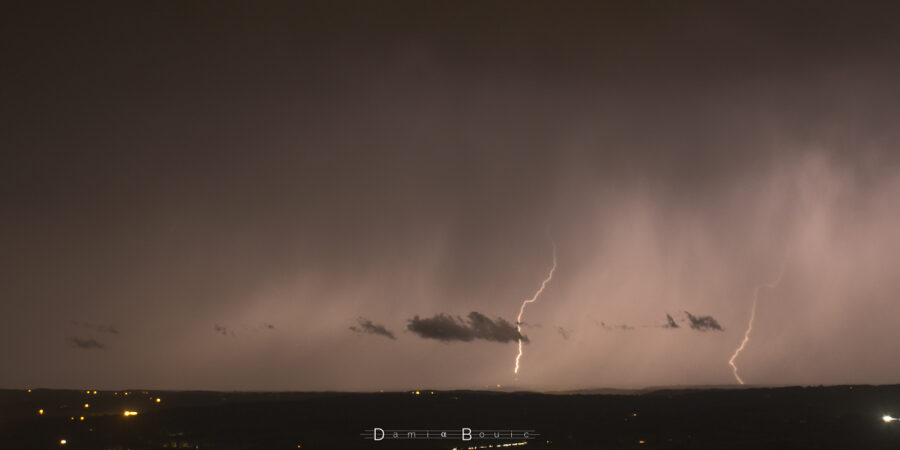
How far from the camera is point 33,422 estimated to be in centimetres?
15075

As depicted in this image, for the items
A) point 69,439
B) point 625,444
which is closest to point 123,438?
point 69,439

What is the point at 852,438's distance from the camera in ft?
316

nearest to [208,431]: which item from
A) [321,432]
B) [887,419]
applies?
[321,432]

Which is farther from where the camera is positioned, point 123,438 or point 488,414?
point 488,414

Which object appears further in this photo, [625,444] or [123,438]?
[123,438]

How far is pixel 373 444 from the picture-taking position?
379ft

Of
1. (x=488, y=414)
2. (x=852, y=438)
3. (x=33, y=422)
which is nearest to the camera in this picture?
(x=852, y=438)

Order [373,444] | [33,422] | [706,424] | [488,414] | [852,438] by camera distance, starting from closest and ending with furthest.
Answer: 1. [852,438]
2. [373,444]
3. [706,424]
4. [33,422]
5. [488,414]

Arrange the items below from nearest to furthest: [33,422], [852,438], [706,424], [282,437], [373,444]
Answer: [852,438] → [373,444] → [282,437] → [706,424] → [33,422]

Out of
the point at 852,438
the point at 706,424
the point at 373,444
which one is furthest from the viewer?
the point at 706,424

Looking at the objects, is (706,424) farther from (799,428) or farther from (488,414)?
(488,414)

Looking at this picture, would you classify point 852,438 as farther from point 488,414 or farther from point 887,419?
point 488,414

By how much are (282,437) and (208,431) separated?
2475cm

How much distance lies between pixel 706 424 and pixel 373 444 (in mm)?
61092
